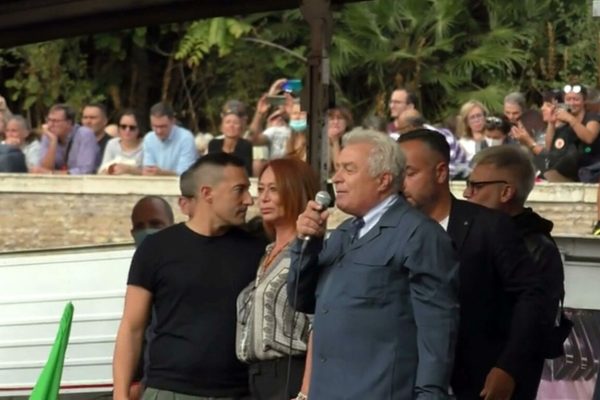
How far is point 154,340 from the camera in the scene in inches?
259

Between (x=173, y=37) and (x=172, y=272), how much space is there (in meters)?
20.3

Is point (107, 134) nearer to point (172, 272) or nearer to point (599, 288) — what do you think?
point (599, 288)

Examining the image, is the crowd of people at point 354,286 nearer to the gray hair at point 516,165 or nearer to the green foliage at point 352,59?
the gray hair at point 516,165

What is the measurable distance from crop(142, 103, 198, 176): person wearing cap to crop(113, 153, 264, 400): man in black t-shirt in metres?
9.50

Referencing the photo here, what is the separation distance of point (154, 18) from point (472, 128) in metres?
6.78

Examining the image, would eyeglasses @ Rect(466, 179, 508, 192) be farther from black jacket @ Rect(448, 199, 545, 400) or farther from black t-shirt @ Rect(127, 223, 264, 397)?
black t-shirt @ Rect(127, 223, 264, 397)

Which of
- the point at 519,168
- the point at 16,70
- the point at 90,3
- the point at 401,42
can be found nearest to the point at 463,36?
the point at 401,42

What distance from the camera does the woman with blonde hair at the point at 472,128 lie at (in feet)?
51.0

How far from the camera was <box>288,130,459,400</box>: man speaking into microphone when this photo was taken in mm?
5273

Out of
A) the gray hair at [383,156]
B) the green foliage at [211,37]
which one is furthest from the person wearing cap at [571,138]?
the green foliage at [211,37]

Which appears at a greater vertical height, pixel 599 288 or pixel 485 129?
pixel 485 129

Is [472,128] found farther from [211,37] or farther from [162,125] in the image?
[211,37]

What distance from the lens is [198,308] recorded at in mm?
6434

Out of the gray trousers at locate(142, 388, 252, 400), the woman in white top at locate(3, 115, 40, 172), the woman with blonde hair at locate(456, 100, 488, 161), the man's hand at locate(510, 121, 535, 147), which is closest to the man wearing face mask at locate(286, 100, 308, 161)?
the woman with blonde hair at locate(456, 100, 488, 161)
